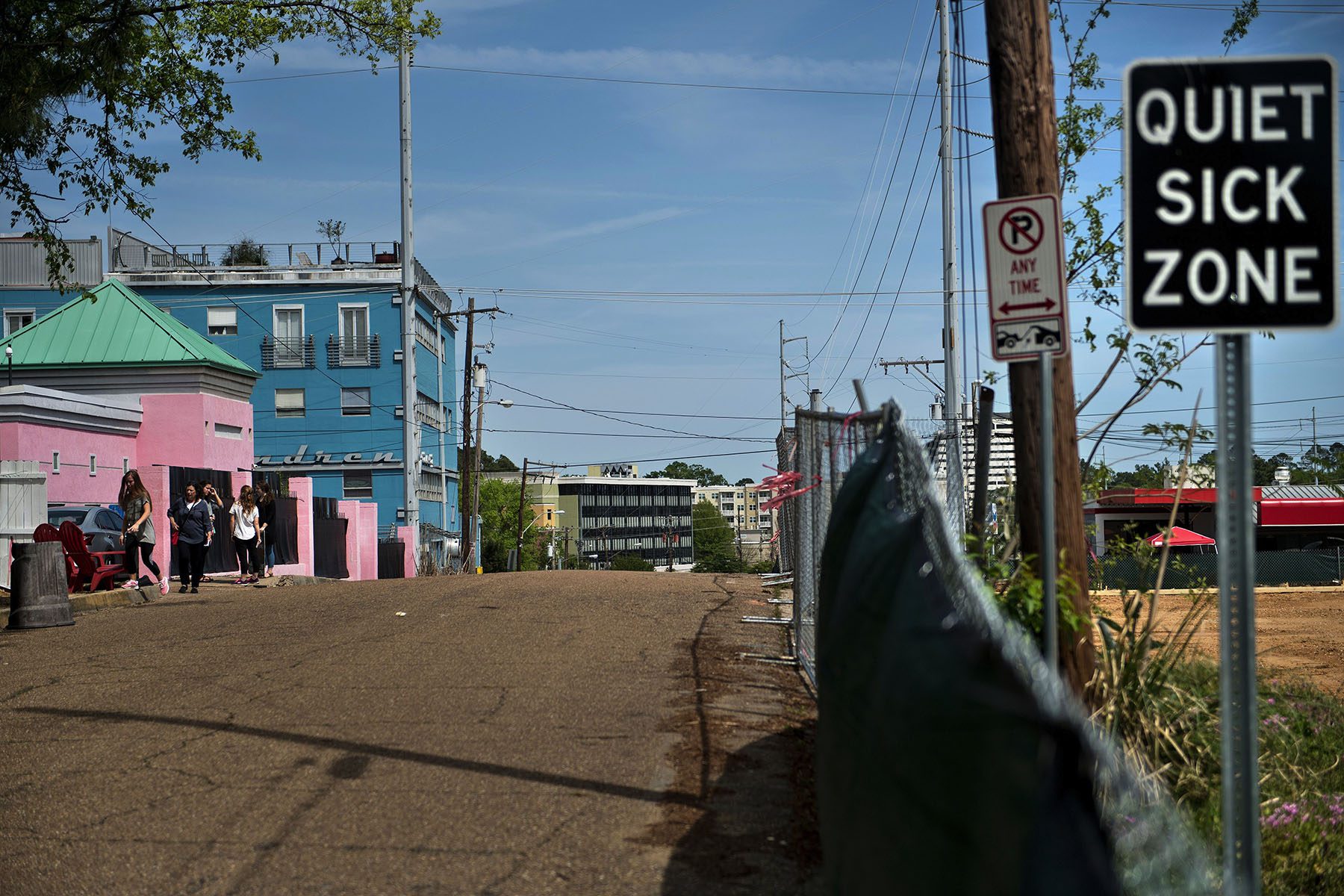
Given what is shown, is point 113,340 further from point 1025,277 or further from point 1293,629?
point 1025,277

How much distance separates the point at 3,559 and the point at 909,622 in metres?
17.9

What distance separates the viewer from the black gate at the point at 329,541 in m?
31.4

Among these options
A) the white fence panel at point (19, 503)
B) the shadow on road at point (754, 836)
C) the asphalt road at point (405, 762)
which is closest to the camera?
the shadow on road at point (754, 836)

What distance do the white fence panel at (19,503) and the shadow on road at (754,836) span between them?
1399 centimetres

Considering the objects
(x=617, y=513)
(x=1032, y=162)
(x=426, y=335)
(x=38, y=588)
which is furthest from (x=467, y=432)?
(x=617, y=513)

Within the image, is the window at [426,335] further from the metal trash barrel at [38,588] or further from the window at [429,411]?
the metal trash barrel at [38,588]

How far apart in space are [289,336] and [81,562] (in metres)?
34.0

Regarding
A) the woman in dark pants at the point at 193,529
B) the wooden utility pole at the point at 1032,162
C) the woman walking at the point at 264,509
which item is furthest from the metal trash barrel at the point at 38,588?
the wooden utility pole at the point at 1032,162

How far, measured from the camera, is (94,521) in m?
20.4

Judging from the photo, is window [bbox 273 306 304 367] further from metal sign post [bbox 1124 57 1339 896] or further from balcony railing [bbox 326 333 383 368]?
metal sign post [bbox 1124 57 1339 896]

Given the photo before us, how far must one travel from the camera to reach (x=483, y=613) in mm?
13984

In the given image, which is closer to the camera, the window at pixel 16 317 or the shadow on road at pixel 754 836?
the shadow on road at pixel 754 836

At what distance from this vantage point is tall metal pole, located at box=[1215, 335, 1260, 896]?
2.67m

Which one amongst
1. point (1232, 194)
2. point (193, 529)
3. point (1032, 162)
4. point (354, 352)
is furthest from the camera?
point (354, 352)
